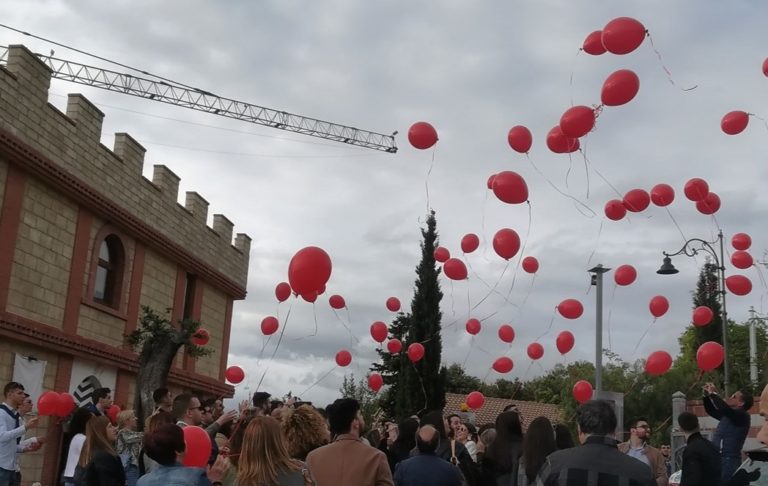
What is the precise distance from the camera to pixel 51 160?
1617cm

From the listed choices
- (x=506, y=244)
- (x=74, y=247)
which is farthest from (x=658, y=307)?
(x=74, y=247)

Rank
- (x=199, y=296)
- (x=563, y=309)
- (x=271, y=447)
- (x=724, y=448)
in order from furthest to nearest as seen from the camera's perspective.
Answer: (x=199, y=296) < (x=563, y=309) < (x=724, y=448) < (x=271, y=447)

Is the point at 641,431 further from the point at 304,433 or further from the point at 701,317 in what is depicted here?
the point at 701,317

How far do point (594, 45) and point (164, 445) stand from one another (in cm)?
741

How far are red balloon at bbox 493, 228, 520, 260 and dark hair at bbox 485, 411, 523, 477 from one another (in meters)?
5.81

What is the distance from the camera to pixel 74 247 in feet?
56.6

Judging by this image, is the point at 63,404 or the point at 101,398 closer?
the point at 101,398

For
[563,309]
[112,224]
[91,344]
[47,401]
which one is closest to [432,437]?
[47,401]

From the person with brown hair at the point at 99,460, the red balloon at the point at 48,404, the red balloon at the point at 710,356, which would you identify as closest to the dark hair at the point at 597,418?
the person with brown hair at the point at 99,460

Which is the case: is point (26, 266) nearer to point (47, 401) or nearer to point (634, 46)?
point (47, 401)

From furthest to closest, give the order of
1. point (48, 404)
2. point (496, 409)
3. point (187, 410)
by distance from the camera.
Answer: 1. point (496, 409)
2. point (48, 404)
3. point (187, 410)

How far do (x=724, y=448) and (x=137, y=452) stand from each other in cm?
540

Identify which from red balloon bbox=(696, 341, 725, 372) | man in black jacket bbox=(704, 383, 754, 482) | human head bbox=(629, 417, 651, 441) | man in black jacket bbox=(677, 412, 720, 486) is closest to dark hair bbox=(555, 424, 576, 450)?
man in black jacket bbox=(677, 412, 720, 486)

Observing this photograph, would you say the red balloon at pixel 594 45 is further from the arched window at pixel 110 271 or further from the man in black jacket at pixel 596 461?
the arched window at pixel 110 271
